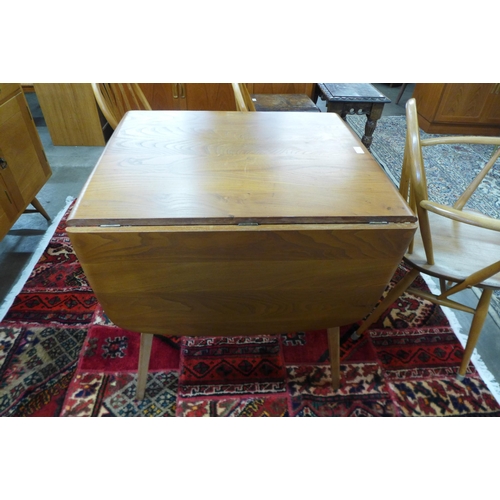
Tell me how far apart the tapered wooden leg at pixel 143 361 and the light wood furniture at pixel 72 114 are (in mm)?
1967

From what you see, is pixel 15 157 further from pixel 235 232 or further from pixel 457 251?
pixel 457 251

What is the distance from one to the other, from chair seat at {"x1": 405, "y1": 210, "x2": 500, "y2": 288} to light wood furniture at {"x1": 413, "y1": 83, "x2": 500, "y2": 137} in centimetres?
223

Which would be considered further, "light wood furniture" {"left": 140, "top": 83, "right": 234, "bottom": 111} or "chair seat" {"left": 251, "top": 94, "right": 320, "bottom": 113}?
"light wood furniture" {"left": 140, "top": 83, "right": 234, "bottom": 111}

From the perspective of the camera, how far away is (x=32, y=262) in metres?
1.53

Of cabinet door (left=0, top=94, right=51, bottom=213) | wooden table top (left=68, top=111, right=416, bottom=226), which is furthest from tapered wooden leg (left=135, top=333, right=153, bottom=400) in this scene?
cabinet door (left=0, top=94, right=51, bottom=213)

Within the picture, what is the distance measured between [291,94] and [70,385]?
→ 6.80 ft

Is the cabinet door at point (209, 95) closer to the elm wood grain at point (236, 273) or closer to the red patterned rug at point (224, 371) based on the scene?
the red patterned rug at point (224, 371)

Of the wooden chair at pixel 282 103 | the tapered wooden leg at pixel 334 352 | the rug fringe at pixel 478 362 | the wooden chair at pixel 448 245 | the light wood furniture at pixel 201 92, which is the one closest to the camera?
the wooden chair at pixel 448 245

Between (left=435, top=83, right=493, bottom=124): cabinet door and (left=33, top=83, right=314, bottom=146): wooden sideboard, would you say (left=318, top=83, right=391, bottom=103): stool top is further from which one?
(left=435, top=83, right=493, bottom=124): cabinet door

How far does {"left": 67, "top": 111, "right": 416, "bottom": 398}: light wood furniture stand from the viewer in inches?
26.7

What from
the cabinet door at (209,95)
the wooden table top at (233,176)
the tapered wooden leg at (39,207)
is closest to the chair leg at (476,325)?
the wooden table top at (233,176)

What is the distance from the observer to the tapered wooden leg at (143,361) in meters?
0.96

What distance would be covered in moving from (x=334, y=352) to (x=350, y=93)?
1556 millimetres

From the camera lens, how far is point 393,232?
70 centimetres
